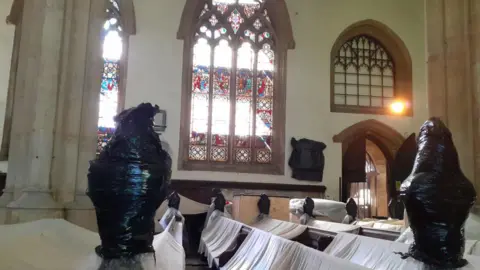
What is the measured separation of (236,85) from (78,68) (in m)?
6.82

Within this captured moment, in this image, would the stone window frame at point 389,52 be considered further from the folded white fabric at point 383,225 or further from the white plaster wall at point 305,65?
the folded white fabric at point 383,225

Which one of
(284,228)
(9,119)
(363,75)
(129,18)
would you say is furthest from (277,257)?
(363,75)

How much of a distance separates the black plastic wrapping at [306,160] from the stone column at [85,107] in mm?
6579

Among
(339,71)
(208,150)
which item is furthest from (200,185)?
(339,71)

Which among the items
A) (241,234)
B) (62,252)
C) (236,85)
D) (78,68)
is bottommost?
(241,234)

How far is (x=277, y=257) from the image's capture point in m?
2.39

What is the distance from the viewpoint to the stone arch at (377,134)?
10258 millimetres

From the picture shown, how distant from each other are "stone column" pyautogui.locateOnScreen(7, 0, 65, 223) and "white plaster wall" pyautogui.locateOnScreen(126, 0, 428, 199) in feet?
19.8

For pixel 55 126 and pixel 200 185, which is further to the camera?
pixel 200 185

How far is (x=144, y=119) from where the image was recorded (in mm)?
1300

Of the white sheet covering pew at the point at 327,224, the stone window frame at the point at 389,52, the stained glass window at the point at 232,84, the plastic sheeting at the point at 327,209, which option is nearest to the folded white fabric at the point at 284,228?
the white sheet covering pew at the point at 327,224

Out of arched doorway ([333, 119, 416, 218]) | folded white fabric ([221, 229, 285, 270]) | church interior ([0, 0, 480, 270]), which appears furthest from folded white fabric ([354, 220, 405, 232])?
arched doorway ([333, 119, 416, 218])

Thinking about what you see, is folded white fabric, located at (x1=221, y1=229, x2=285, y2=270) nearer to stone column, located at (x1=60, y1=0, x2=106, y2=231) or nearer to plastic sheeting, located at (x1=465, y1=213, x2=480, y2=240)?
stone column, located at (x1=60, y1=0, x2=106, y2=231)

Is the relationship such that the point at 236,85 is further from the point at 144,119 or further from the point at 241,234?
the point at 144,119
